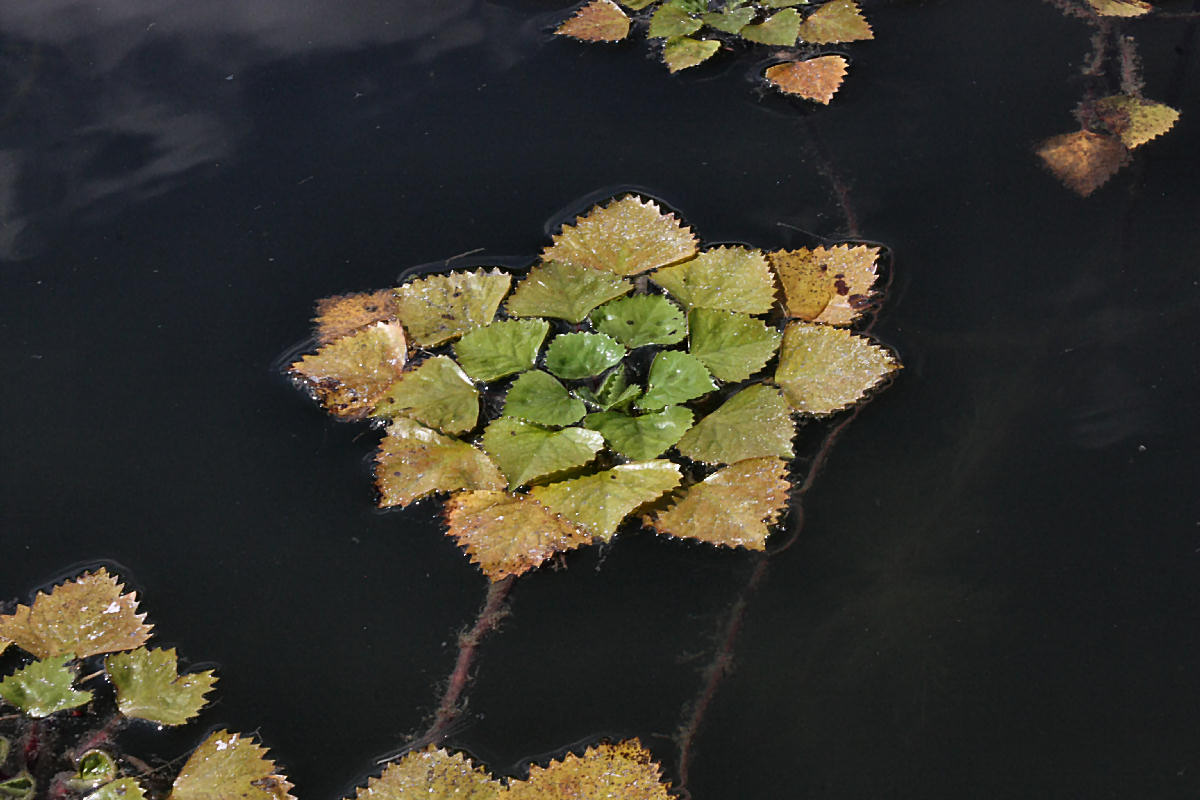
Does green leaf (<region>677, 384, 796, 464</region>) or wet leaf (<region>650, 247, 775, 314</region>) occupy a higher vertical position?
wet leaf (<region>650, 247, 775, 314</region>)

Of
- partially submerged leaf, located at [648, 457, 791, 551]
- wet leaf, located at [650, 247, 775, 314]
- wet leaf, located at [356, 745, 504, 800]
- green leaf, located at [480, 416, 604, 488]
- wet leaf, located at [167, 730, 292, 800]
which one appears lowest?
wet leaf, located at [356, 745, 504, 800]

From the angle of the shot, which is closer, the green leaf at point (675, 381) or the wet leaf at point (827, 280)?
the green leaf at point (675, 381)

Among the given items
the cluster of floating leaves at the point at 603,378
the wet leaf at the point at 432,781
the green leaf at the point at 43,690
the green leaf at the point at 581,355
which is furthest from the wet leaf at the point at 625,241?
the green leaf at the point at 43,690

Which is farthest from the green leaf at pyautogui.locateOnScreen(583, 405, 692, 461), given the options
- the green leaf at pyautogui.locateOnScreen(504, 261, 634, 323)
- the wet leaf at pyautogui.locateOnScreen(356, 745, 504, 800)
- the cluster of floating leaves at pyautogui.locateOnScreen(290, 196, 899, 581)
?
the wet leaf at pyautogui.locateOnScreen(356, 745, 504, 800)

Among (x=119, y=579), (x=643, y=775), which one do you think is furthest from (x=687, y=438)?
(x=119, y=579)

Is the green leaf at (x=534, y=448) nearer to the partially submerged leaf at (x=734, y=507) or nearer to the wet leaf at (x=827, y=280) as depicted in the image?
the partially submerged leaf at (x=734, y=507)

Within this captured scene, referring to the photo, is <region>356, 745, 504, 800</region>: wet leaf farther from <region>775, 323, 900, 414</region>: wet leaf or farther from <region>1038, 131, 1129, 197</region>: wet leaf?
<region>1038, 131, 1129, 197</region>: wet leaf

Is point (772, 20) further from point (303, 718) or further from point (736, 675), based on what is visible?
point (303, 718)
